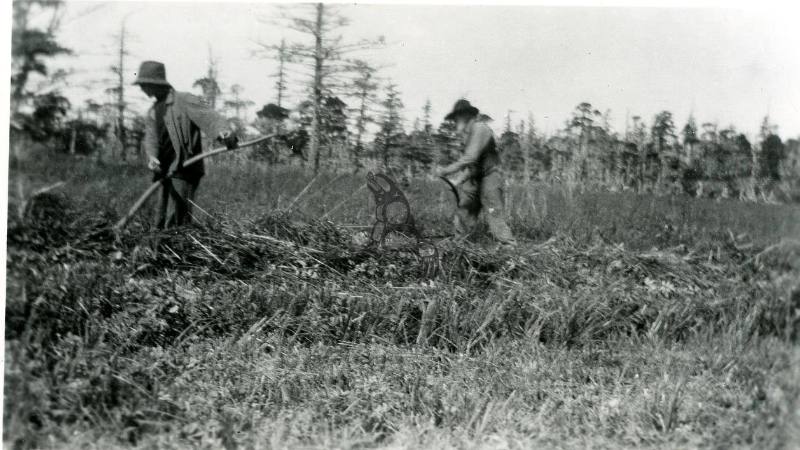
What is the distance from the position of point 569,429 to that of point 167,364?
8.17 ft

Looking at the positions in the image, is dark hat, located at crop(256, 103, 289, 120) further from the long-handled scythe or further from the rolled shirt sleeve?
the rolled shirt sleeve

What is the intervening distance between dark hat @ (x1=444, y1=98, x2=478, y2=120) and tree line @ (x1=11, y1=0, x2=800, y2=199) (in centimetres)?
11

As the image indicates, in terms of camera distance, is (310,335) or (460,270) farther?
(460,270)

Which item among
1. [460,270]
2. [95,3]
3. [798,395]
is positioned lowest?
[798,395]

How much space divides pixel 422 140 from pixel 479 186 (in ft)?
2.11

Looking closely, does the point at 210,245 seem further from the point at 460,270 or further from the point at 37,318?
the point at 460,270

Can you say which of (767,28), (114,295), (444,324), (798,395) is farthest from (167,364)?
(767,28)

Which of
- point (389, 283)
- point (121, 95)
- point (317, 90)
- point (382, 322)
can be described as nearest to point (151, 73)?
point (121, 95)

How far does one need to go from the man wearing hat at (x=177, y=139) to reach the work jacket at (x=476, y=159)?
6.22 ft

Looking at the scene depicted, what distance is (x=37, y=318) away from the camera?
4051mm

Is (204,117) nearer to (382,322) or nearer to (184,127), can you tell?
(184,127)

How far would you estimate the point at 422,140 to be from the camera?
5.45m

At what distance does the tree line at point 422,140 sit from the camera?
16.3ft

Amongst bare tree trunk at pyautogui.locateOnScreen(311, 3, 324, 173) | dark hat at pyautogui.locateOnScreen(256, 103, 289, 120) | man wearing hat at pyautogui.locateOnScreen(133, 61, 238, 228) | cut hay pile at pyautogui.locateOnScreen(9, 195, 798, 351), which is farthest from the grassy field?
dark hat at pyautogui.locateOnScreen(256, 103, 289, 120)
